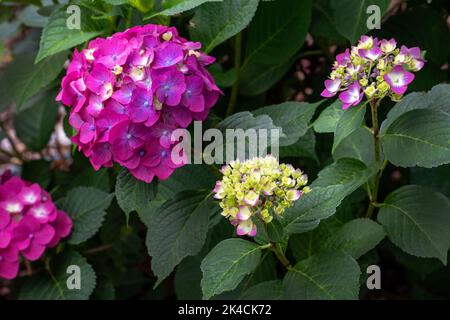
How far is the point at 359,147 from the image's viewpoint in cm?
143

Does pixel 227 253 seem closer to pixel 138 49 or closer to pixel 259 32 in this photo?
pixel 138 49

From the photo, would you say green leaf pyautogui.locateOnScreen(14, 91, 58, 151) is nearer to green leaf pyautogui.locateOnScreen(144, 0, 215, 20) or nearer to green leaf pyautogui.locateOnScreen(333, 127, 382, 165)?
green leaf pyautogui.locateOnScreen(144, 0, 215, 20)

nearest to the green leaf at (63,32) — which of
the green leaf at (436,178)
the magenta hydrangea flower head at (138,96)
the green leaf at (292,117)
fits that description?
the magenta hydrangea flower head at (138,96)

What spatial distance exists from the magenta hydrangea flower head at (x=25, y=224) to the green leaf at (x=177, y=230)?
0.42 m

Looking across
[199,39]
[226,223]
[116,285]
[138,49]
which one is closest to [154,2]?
[199,39]

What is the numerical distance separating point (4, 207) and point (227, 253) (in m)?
0.69

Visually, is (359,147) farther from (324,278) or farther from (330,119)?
A: (324,278)

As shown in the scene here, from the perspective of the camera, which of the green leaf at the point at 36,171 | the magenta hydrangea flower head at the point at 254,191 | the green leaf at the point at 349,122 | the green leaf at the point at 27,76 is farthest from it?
the green leaf at the point at 36,171

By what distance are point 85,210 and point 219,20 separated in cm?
58

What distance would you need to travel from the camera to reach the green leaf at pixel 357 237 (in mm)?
1305

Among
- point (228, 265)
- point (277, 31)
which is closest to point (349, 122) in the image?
point (228, 265)

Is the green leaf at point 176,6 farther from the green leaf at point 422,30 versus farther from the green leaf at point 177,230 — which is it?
the green leaf at point 422,30

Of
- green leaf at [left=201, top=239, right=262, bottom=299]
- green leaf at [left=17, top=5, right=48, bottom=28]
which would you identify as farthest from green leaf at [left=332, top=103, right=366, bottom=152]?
green leaf at [left=17, top=5, right=48, bottom=28]

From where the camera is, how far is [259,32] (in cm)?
170
